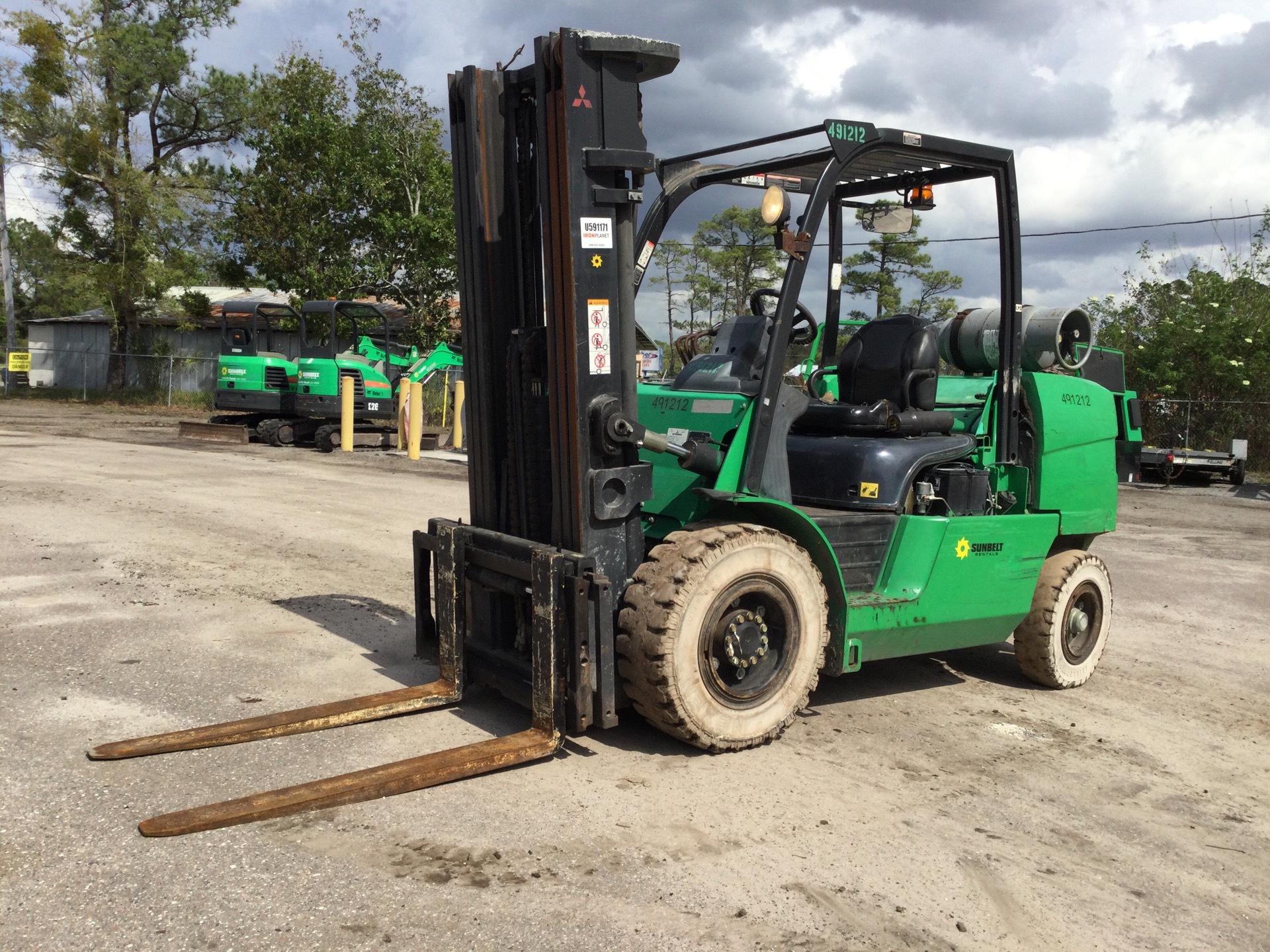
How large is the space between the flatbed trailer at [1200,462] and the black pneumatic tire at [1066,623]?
15.7 metres

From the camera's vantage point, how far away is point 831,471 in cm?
607

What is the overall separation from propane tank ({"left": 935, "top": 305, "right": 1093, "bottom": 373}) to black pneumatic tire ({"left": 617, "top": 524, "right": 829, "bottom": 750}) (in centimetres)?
241

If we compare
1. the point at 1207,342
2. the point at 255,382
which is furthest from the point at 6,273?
the point at 1207,342

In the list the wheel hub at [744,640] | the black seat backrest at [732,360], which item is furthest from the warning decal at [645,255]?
the wheel hub at [744,640]

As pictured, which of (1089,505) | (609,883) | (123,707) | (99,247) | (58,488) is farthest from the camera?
(99,247)

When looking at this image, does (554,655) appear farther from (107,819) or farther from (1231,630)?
(1231,630)

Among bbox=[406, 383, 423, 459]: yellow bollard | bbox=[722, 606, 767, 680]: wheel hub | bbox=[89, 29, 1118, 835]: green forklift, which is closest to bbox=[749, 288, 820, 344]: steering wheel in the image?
bbox=[89, 29, 1118, 835]: green forklift

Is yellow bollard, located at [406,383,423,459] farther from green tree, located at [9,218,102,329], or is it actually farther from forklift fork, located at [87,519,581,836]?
green tree, located at [9,218,102,329]

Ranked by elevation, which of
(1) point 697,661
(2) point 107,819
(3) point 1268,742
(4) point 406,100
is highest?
(4) point 406,100

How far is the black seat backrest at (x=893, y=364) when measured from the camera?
20.5 feet

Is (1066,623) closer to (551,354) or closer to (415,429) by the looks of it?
(551,354)

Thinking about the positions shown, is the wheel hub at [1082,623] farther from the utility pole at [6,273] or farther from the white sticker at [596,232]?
the utility pole at [6,273]

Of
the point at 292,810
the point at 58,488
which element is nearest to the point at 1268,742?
the point at 292,810

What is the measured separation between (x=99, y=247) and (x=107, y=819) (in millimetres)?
39900
